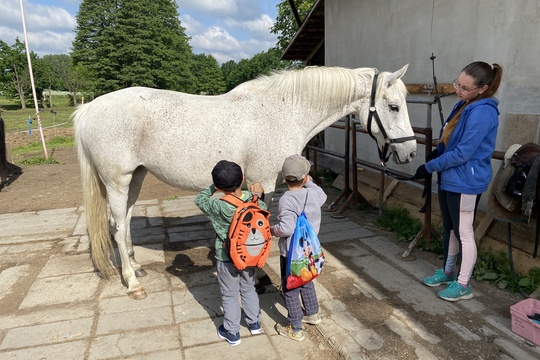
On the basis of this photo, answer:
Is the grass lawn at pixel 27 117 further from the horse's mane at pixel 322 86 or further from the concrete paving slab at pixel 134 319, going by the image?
the horse's mane at pixel 322 86

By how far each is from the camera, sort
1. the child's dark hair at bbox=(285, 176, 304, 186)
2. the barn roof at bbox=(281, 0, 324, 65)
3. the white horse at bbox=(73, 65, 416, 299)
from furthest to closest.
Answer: the barn roof at bbox=(281, 0, 324, 65) < the white horse at bbox=(73, 65, 416, 299) < the child's dark hair at bbox=(285, 176, 304, 186)

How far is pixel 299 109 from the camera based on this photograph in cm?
293

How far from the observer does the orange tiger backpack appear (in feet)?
7.06

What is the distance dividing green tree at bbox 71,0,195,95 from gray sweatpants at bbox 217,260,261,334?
3581 cm

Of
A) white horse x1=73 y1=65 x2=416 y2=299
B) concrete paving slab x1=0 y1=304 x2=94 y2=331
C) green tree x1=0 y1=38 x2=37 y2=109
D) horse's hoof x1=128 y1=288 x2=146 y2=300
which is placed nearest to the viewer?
concrete paving slab x1=0 y1=304 x2=94 y2=331

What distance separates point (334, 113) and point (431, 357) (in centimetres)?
192

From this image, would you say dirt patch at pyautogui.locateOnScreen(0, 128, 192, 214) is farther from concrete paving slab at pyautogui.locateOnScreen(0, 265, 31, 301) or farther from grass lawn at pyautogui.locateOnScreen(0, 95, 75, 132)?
grass lawn at pyautogui.locateOnScreen(0, 95, 75, 132)

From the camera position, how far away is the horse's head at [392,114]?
9.30 feet

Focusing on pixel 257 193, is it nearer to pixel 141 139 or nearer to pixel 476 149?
pixel 141 139

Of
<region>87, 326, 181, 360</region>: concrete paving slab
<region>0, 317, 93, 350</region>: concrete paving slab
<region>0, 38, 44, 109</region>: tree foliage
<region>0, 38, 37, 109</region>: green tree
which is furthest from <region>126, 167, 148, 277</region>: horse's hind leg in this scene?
<region>0, 38, 37, 109</region>: green tree

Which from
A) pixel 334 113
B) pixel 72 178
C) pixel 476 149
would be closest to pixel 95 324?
pixel 334 113

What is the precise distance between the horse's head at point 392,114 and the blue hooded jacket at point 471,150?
0.86 feet

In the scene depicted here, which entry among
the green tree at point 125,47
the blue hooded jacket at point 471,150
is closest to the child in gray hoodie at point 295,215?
the blue hooded jacket at point 471,150

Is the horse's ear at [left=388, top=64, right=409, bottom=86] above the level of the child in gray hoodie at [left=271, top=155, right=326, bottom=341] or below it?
above
